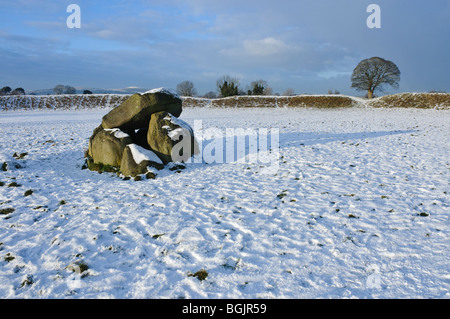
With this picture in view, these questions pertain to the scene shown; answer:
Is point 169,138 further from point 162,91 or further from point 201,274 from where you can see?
point 201,274

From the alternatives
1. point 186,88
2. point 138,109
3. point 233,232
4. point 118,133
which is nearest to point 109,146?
point 118,133

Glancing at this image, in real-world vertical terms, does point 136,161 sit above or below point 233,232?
above

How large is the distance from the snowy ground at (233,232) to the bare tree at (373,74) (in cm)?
4554

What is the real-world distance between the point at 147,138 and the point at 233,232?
729 cm

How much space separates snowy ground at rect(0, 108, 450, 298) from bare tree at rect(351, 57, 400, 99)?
149 feet

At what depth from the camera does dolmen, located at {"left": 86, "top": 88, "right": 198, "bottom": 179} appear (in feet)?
33.7

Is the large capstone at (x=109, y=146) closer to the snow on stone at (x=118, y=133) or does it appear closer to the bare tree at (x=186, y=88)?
the snow on stone at (x=118, y=133)

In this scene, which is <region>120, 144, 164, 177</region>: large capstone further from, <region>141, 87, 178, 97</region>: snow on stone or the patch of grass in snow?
the patch of grass in snow

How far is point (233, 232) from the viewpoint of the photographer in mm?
5523

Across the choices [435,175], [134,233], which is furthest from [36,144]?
[435,175]

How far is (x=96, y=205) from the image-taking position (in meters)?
7.01

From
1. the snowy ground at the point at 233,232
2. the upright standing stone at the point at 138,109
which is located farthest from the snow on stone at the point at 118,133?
the snowy ground at the point at 233,232
